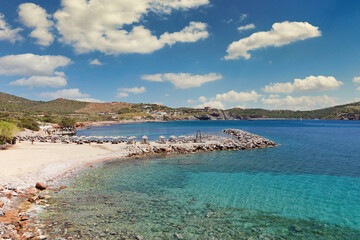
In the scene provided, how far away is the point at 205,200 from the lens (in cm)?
1758

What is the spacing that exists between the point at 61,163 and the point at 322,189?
113 ft

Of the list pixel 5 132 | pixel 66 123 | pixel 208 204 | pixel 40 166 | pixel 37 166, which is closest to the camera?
pixel 208 204

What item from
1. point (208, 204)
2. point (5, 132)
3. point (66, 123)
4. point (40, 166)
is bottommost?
point (208, 204)

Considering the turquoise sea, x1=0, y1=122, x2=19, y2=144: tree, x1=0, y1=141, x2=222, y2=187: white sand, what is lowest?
the turquoise sea

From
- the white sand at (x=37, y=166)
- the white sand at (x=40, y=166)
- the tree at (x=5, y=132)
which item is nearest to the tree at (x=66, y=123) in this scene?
the tree at (x=5, y=132)

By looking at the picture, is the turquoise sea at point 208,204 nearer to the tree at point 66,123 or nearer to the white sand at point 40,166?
the white sand at point 40,166

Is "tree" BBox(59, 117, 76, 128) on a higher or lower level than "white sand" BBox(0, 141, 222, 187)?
higher

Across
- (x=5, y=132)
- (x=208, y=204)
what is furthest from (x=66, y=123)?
(x=208, y=204)

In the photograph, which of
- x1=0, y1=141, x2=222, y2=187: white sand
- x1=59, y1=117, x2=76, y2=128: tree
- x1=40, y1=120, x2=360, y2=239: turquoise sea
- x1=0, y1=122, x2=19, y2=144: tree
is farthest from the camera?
x1=59, y1=117, x2=76, y2=128: tree

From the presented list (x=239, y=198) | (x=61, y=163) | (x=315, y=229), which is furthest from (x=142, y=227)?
(x=61, y=163)

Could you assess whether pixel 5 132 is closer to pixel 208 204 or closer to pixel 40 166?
pixel 40 166

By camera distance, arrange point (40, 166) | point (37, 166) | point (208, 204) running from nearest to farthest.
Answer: point (208, 204), point (37, 166), point (40, 166)

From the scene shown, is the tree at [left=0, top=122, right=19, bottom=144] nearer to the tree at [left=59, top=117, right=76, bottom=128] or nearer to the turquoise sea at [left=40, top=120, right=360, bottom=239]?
the turquoise sea at [left=40, top=120, right=360, bottom=239]

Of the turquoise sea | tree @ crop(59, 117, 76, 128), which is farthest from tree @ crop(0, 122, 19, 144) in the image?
tree @ crop(59, 117, 76, 128)
